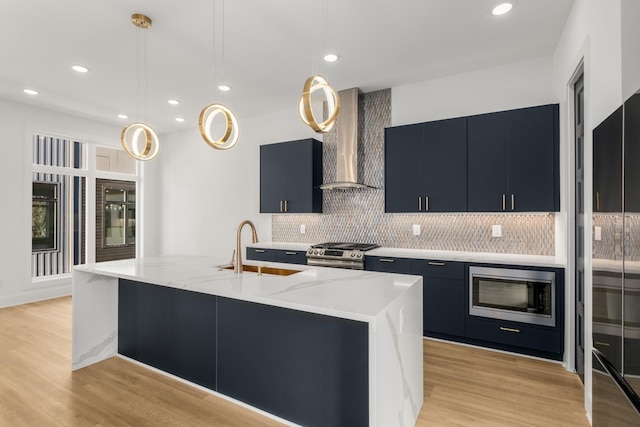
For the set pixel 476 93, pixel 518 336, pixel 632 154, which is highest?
pixel 476 93

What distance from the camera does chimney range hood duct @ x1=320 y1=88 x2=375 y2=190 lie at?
13.9 feet

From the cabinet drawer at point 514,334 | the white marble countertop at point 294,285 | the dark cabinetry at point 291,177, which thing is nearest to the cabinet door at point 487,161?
the cabinet drawer at point 514,334

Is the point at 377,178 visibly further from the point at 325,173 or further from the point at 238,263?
the point at 238,263

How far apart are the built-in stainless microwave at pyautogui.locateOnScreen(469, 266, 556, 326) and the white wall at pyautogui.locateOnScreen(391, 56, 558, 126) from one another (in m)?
1.81

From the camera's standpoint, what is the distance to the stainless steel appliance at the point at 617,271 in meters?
1.04

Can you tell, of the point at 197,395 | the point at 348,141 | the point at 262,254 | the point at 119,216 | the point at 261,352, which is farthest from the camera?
the point at 119,216

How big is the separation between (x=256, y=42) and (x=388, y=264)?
8.64 ft

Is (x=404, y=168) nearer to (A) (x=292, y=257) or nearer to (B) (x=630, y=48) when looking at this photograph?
(A) (x=292, y=257)

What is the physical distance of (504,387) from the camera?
251 centimetres

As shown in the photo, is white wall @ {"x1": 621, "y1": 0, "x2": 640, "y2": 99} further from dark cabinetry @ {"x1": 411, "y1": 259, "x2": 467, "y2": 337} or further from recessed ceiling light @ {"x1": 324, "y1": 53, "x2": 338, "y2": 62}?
recessed ceiling light @ {"x1": 324, "y1": 53, "x2": 338, "y2": 62}

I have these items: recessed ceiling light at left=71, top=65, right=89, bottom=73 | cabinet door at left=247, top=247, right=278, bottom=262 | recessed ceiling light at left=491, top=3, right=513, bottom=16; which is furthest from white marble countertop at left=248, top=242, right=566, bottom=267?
recessed ceiling light at left=71, top=65, right=89, bottom=73

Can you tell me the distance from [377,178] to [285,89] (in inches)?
66.3

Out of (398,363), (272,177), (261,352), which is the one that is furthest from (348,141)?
(398,363)

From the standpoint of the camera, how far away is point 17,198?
4.84 m
